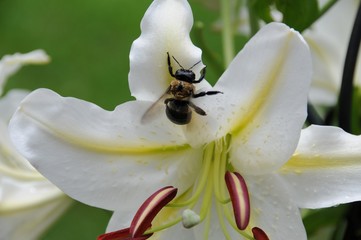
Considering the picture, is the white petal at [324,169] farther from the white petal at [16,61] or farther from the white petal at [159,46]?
the white petal at [16,61]

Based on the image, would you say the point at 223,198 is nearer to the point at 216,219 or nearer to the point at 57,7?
the point at 216,219

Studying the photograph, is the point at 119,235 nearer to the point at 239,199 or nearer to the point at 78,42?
the point at 239,199

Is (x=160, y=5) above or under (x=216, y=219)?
above

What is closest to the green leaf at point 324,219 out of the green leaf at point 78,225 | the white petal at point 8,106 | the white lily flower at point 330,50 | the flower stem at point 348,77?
the flower stem at point 348,77

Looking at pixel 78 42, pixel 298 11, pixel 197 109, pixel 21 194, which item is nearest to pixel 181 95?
pixel 197 109

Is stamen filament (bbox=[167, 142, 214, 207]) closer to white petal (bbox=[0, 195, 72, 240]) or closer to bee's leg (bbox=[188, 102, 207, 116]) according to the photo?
bee's leg (bbox=[188, 102, 207, 116])

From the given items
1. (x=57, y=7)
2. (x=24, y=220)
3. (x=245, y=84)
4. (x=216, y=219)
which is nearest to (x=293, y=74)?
(x=245, y=84)
